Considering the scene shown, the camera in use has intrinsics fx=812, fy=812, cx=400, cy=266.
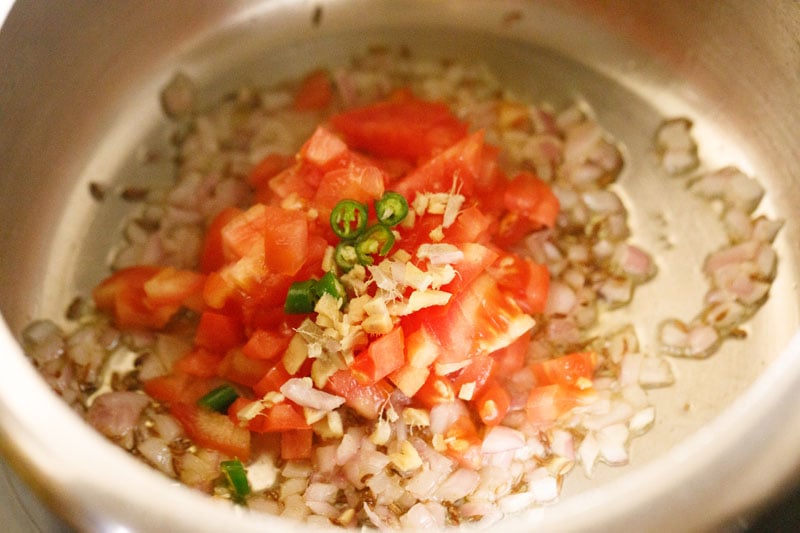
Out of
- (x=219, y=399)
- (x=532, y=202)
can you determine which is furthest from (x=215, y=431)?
(x=532, y=202)

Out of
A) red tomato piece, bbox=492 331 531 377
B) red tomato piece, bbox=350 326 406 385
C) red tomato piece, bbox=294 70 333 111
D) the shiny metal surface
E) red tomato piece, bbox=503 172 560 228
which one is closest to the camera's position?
the shiny metal surface

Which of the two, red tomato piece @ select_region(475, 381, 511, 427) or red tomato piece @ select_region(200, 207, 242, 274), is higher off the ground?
red tomato piece @ select_region(200, 207, 242, 274)

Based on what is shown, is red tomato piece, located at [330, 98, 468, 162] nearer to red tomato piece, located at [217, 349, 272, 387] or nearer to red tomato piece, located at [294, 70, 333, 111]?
red tomato piece, located at [294, 70, 333, 111]

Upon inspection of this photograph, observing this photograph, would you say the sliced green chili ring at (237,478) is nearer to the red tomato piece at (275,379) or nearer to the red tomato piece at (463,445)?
the red tomato piece at (275,379)

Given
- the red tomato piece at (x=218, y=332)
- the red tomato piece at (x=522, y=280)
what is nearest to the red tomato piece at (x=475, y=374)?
the red tomato piece at (x=522, y=280)

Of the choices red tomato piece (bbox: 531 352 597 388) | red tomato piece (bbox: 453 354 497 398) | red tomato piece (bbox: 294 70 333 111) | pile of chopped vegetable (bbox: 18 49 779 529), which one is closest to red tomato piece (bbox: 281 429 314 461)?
pile of chopped vegetable (bbox: 18 49 779 529)

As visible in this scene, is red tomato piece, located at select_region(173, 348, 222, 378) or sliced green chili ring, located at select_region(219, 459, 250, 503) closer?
sliced green chili ring, located at select_region(219, 459, 250, 503)
